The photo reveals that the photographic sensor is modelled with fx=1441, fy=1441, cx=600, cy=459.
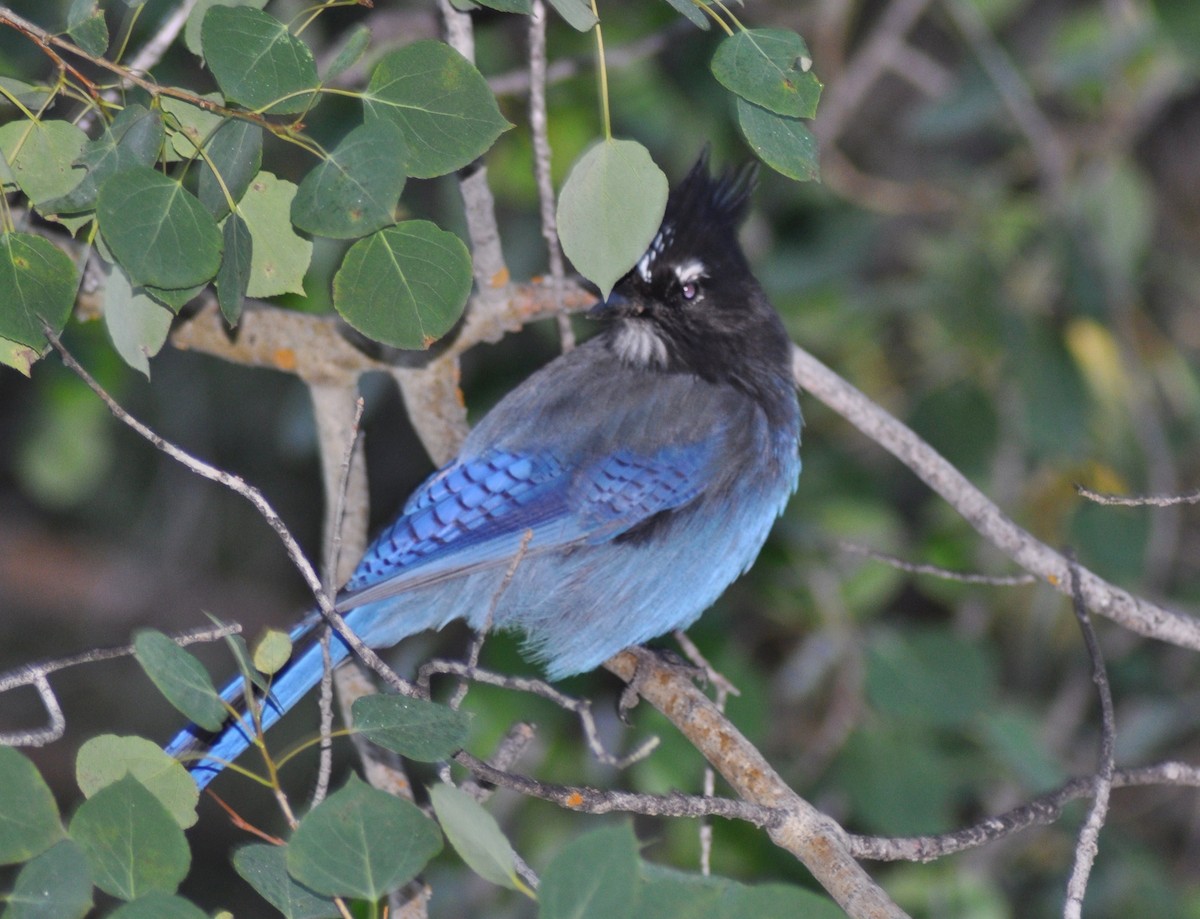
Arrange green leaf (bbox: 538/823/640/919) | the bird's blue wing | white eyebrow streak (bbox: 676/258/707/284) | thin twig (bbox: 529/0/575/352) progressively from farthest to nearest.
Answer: white eyebrow streak (bbox: 676/258/707/284) < the bird's blue wing < thin twig (bbox: 529/0/575/352) < green leaf (bbox: 538/823/640/919)

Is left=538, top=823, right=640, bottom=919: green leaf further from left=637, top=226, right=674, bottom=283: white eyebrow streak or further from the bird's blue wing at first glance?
left=637, top=226, right=674, bottom=283: white eyebrow streak

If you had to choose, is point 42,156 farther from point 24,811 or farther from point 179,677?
point 24,811

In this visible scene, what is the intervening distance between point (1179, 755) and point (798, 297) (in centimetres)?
217

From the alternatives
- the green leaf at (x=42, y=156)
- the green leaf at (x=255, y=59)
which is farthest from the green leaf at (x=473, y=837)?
the green leaf at (x=42, y=156)

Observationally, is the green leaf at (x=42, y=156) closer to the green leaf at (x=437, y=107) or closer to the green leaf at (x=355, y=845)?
the green leaf at (x=437, y=107)

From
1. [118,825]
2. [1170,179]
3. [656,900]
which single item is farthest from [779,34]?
[1170,179]

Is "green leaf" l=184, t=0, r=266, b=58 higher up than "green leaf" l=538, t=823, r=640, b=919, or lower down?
higher up

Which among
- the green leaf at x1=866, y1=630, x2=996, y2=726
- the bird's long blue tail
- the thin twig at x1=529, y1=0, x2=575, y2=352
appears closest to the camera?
the bird's long blue tail

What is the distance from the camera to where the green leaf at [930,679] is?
3.38m

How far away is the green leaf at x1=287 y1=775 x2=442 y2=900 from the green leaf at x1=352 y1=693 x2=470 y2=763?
0.08 metres

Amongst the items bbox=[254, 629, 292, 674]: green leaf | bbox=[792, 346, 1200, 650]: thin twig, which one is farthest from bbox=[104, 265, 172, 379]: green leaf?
bbox=[792, 346, 1200, 650]: thin twig

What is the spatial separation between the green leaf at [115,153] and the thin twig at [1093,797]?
1518 mm

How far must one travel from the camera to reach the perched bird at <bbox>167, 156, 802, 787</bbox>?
2.83 meters

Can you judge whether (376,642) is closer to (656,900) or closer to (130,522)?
(656,900)
